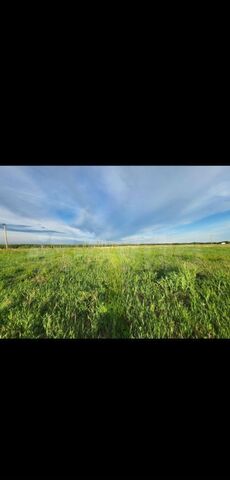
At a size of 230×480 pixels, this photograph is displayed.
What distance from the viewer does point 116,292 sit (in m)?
1.85

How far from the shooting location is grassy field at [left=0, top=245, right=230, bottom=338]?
1.67m

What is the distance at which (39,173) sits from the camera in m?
1.70

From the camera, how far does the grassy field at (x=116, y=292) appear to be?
1670mm
